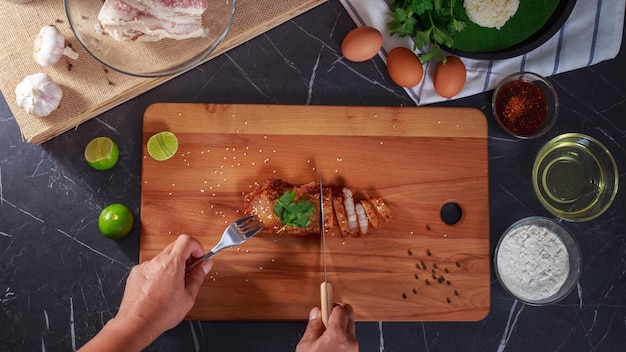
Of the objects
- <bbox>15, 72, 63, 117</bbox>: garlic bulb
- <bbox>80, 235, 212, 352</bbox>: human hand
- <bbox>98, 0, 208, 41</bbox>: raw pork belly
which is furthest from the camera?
<bbox>15, 72, 63, 117</bbox>: garlic bulb

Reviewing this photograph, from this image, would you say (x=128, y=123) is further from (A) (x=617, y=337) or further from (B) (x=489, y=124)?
(A) (x=617, y=337)

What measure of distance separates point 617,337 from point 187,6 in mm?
2109

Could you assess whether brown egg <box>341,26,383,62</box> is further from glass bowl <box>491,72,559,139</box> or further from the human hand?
the human hand

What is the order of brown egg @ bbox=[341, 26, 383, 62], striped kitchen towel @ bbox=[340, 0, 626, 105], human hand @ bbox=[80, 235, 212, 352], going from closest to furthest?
human hand @ bbox=[80, 235, 212, 352]
brown egg @ bbox=[341, 26, 383, 62]
striped kitchen towel @ bbox=[340, 0, 626, 105]

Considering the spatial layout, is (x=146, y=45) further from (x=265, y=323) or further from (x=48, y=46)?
(x=265, y=323)

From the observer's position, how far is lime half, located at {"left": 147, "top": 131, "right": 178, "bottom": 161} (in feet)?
7.14

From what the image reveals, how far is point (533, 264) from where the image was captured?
2.25 m

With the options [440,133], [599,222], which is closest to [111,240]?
[440,133]

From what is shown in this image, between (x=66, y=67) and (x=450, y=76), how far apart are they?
1452 mm

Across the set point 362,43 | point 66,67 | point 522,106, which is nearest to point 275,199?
point 362,43

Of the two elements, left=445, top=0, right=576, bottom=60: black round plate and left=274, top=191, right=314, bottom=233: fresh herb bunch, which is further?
left=445, top=0, right=576, bottom=60: black round plate

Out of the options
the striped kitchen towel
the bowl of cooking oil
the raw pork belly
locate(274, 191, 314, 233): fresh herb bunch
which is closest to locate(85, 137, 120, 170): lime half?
the raw pork belly

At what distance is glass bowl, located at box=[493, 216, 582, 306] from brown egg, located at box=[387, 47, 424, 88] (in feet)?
2.31

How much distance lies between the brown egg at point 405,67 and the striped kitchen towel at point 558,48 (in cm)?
8
